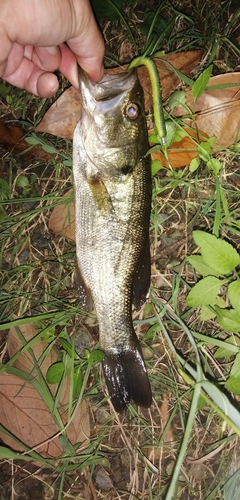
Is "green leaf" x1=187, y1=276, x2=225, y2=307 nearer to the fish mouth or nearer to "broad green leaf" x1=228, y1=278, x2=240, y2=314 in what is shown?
"broad green leaf" x1=228, y1=278, x2=240, y2=314

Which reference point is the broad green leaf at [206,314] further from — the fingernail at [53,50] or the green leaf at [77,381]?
the fingernail at [53,50]

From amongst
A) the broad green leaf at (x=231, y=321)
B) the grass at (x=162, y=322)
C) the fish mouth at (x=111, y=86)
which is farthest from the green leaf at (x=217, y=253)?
A: the fish mouth at (x=111, y=86)

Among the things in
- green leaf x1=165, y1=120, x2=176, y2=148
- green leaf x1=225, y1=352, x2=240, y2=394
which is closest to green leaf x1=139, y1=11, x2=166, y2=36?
green leaf x1=165, y1=120, x2=176, y2=148

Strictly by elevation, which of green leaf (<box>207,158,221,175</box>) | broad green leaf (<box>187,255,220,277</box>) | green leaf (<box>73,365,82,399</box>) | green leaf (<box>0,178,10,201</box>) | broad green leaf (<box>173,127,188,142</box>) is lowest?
green leaf (<box>73,365,82,399</box>)

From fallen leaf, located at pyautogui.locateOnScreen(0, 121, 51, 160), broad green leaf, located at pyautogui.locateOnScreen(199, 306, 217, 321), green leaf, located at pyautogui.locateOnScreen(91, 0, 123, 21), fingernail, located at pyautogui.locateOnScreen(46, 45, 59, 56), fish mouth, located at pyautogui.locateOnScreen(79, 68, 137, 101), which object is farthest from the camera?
fallen leaf, located at pyautogui.locateOnScreen(0, 121, 51, 160)

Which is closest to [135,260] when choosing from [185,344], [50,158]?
[185,344]
